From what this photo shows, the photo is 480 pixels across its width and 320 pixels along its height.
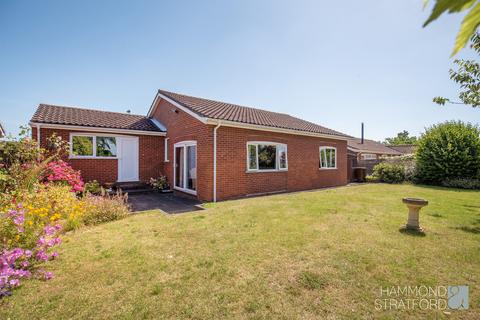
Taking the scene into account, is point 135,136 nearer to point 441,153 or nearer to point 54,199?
point 54,199

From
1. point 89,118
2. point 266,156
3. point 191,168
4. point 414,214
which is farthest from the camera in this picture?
point 89,118

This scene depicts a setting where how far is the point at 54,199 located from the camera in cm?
598

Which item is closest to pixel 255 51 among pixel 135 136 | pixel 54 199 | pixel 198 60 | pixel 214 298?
pixel 198 60

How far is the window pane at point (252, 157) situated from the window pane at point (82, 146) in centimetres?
812

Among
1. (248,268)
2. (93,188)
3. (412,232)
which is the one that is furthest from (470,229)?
(93,188)

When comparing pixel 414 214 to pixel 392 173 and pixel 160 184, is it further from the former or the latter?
A: pixel 392 173

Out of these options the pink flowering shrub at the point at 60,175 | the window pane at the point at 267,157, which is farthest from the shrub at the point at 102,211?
the window pane at the point at 267,157

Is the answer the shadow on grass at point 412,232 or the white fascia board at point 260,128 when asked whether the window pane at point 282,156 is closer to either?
the white fascia board at point 260,128

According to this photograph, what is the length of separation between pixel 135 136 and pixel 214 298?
11.7 m

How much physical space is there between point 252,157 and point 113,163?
7.49 meters

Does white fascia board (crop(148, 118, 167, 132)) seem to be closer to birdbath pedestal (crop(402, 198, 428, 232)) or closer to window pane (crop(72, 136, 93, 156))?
window pane (crop(72, 136, 93, 156))

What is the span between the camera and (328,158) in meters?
15.3

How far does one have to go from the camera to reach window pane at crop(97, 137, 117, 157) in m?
12.0

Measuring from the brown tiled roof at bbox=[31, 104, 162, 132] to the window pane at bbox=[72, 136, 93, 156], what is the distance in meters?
0.75
